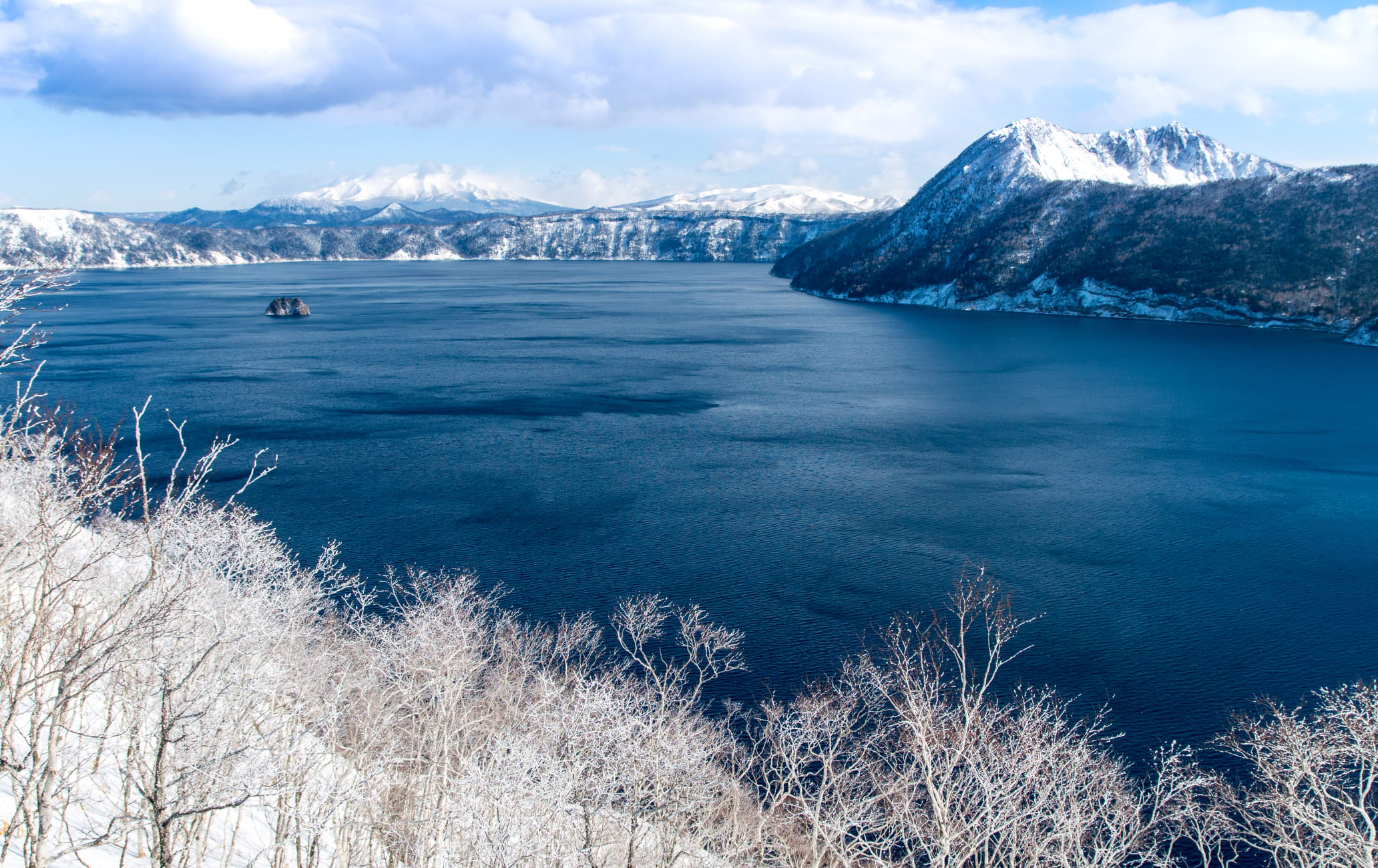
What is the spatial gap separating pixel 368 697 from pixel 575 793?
18.4ft

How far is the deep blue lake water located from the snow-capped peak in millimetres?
68980

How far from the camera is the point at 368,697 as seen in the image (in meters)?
15.8

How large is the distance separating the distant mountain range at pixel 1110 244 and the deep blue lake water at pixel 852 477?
1142cm

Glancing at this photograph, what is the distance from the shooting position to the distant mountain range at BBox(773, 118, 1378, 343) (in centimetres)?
8550

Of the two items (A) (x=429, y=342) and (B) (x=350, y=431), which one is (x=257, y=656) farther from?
(A) (x=429, y=342)

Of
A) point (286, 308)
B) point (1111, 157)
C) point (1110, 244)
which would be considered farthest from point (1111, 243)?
point (286, 308)

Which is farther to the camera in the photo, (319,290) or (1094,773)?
(319,290)

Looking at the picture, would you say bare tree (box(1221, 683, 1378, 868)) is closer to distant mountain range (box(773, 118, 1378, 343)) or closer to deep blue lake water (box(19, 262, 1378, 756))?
deep blue lake water (box(19, 262, 1378, 756))

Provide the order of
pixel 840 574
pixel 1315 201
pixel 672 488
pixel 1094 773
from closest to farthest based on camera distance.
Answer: pixel 1094 773 → pixel 840 574 → pixel 672 488 → pixel 1315 201

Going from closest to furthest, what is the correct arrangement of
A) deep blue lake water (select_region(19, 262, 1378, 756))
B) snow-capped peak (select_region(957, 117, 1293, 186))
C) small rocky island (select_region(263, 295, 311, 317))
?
1. deep blue lake water (select_region(19, 262, 1378, 756))
2. small rocky island (select_region(263, 295, 311, 317))
3. snow-capped peak (select_region(957, 117, 1293, 186))

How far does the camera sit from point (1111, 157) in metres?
160

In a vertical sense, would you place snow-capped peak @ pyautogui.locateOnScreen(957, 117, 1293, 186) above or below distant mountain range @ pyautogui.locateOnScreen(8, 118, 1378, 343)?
above

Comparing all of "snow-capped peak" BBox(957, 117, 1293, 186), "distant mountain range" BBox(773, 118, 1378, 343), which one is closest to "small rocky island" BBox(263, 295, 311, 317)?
"distant mountain range" BBox(773, 118, 1378, 343)

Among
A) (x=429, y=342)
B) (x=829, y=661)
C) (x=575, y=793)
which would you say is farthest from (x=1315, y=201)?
(x=575, y=793)
